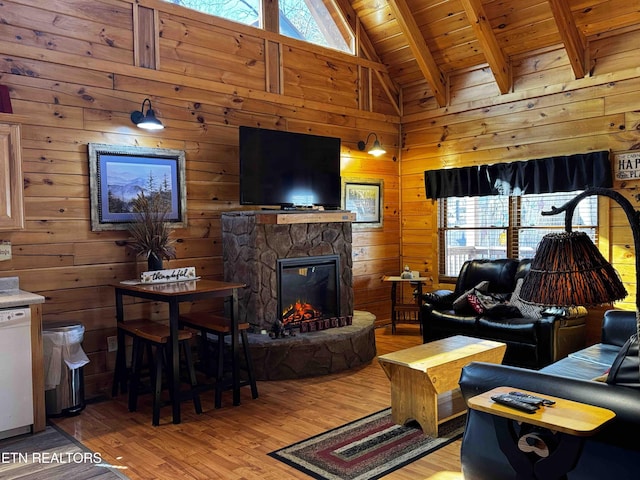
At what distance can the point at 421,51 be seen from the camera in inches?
241

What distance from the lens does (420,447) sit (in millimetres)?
3213

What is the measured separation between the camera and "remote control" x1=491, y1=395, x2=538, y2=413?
2041 mm

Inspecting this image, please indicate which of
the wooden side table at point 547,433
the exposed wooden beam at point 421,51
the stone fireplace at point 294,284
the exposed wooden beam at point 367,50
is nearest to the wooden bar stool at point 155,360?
the stone fireplace at point 294,284

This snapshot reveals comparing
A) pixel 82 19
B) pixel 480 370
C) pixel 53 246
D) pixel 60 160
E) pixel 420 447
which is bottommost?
pixel 420 447

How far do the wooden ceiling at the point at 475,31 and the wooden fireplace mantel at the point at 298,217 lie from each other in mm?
2334

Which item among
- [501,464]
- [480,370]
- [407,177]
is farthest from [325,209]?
[501,464]

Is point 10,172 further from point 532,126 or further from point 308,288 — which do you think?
point 532,126

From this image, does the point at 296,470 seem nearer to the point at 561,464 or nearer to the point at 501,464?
the point at 501,464

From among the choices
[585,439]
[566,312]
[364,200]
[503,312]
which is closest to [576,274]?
[585,439]

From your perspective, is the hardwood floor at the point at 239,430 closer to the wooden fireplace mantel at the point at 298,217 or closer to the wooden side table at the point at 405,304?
the wooden fireplace mantel at the point at 298,217

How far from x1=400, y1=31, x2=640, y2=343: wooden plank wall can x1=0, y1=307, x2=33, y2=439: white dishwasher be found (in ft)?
15.5

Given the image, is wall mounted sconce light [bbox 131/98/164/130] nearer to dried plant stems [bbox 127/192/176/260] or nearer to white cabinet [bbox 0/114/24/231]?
dried plant stems [bbox 127/192/176/260]

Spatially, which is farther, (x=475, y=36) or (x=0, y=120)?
(x=475, y=36)

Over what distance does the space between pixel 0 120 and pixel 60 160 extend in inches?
24.0
